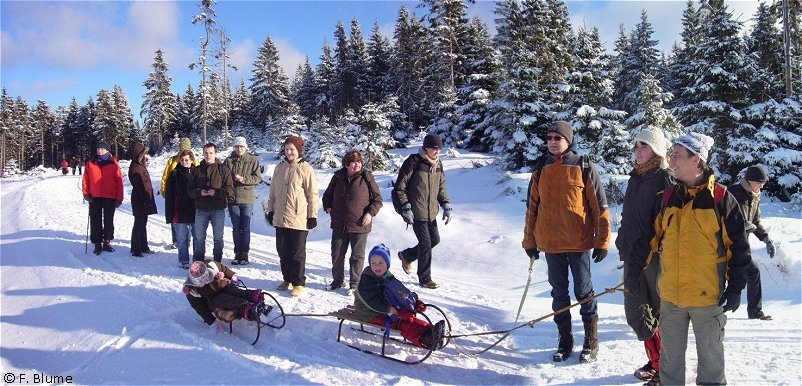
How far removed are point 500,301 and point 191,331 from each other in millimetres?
4161

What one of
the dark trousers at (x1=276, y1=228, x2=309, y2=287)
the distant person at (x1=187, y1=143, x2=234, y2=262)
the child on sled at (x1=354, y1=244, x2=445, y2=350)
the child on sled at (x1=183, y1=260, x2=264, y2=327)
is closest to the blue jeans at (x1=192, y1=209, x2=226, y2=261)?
the distant person at (x1=187, y1=143, x2=234, y2=262)

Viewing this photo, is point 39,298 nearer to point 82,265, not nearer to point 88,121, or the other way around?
point 82,265

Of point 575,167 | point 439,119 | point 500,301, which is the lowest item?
point 500,301

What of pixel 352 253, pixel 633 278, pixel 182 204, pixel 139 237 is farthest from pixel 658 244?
pixel 139 237

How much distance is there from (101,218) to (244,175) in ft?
9.74

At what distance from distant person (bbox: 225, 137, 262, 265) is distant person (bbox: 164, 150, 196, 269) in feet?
2.13

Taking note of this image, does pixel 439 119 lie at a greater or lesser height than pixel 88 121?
lesser

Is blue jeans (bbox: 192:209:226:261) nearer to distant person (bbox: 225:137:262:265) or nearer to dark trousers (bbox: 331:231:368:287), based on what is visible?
distant person (bbox: 225:137:262:265)

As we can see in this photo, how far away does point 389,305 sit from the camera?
4922 mm

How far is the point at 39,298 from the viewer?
6.38 metres

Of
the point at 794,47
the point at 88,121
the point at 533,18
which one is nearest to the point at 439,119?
the point at 533,18

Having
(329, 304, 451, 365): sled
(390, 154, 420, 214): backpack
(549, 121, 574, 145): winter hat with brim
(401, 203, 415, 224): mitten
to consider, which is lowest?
(329, 304, 451, 365): sled

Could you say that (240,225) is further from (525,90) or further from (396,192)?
A: (525,90)

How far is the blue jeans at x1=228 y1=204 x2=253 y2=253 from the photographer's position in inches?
332
